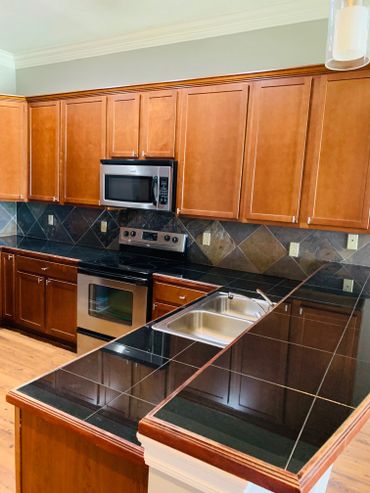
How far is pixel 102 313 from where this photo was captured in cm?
318

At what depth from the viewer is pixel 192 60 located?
11.0 feet

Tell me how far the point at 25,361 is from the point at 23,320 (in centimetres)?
61

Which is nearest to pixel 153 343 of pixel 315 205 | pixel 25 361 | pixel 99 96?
pixel 315 205

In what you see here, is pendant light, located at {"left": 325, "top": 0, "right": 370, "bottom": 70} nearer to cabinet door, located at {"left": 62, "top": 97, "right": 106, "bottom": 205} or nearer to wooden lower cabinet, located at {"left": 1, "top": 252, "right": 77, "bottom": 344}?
cabinet door, located at {"left": 62, "top": 97, "right": 106, "bottom": 205}

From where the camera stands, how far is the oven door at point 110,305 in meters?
2.96

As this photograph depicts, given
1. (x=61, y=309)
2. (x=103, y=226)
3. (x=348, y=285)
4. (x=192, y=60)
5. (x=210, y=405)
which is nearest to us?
(x=210, y=405)

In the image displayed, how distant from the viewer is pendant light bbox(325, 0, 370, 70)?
136 cm

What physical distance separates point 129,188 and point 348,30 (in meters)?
2.16

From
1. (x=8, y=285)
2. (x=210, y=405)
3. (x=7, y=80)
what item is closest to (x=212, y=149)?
(x=210, y=405)

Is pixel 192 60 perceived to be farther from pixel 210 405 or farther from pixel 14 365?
pixel 210 405

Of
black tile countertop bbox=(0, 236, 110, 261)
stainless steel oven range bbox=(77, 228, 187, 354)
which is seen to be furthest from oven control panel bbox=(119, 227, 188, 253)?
black tile countertop bbox=(0, 236, 110, 261)

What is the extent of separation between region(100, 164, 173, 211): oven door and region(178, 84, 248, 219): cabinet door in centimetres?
13

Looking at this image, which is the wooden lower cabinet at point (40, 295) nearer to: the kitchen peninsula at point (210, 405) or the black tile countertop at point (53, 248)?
the black tile countertop at point (53, 248)

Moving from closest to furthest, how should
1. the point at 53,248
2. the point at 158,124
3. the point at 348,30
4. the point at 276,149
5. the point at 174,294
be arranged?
1. the point at 348,30
2. the point at 276,149
3. the point at 174,294
4. the point at 158,124
5. the point at 53,248
